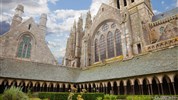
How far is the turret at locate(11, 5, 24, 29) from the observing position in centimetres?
3241

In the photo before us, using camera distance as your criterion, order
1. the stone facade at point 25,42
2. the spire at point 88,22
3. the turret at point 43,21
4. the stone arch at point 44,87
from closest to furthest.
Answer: the stone arch at point 44,87 → the stone facade at point 25,42 → the spire at point 88,22 → the turret at point 43,21

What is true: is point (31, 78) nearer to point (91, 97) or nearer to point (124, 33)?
point (91, 97)

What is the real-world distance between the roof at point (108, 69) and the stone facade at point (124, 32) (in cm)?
318

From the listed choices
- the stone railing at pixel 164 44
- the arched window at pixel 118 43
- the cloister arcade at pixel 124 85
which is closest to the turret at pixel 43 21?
the cloister arcade at pixel 124 85

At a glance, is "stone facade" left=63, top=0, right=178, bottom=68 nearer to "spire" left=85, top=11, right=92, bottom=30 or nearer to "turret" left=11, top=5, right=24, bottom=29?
"spire" left=85, top=11, right=92, bottom=30

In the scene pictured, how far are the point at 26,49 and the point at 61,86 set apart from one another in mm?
13262

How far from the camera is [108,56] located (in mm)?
28344

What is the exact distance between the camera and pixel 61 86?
23.2 metres

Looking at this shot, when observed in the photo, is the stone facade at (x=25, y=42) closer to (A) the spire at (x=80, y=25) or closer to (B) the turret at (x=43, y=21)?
(B) the turret at (x=43, y=21)

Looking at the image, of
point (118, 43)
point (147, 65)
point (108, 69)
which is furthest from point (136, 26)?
point (147, 65)

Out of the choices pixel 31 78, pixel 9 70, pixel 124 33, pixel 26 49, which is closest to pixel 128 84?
pixel 124 33

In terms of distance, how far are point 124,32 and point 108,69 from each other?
7632mm

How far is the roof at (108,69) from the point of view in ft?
47.6

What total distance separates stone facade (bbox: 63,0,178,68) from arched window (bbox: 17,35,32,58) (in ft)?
40.2
